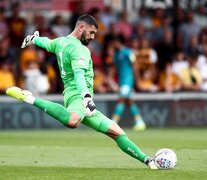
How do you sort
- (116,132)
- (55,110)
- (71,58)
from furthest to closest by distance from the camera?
(116,132) < (55,110) < (71,58)

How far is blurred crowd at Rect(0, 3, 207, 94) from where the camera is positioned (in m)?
24.2

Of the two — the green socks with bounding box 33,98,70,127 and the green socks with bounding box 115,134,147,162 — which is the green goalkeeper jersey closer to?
the green socks with bounding box 33,98,70,127

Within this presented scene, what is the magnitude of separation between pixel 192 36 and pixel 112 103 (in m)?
3.83

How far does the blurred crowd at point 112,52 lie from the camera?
2417cm

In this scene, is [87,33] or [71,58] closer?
[71,58]

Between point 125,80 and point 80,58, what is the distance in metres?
12.1

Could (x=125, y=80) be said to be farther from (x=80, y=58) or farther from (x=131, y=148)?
(x=80, y=58)

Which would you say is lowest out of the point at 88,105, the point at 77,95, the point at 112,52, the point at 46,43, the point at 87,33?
the point at 88,105

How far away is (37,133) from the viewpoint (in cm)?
2181

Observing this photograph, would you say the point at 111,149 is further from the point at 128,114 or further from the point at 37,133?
the point at 128,114

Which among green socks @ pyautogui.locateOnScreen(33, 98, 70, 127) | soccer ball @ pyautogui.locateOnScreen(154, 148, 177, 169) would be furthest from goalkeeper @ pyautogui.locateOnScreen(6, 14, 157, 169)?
soccer ball @ pyautogui.locateOnScreen(154, 148, 177, 169)

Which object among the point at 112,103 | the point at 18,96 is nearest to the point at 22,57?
the point at 112,103

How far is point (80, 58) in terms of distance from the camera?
1148cm

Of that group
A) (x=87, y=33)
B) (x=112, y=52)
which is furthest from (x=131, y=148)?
(x=112, y=52)
